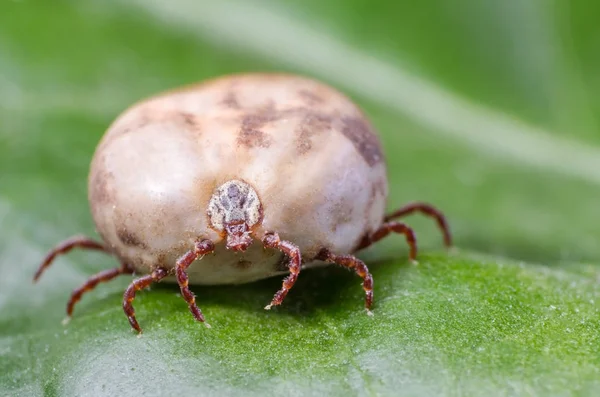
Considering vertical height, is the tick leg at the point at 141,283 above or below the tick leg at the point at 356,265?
below

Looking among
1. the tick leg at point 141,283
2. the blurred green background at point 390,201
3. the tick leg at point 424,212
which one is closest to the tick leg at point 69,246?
the blurred green background at point 390,201

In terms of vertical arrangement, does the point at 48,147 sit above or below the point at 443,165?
below

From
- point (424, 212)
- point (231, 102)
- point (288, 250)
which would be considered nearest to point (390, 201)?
point (424, 212)

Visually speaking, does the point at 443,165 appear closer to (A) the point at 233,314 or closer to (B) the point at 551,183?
(B) the point at 551,183

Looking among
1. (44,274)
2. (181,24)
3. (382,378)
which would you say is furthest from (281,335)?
(181,24)

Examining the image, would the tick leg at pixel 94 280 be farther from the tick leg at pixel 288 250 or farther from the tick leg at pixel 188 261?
the tick leg at pixel 288 250

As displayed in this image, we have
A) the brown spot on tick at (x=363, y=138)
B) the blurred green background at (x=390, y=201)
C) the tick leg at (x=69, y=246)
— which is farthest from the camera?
the tick leg at (x=69, y=246)

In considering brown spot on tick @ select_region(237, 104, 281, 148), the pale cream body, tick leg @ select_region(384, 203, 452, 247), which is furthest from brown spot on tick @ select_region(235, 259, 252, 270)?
tick leg @ select_region(384, 203, 452, 247)
